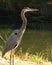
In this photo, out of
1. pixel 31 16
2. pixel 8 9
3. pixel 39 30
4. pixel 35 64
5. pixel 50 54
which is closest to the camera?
pixel 35 64

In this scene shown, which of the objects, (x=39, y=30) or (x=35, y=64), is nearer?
(x=35, y=64)

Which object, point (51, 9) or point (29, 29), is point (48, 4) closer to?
point (51, 9)

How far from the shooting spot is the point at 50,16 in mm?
31469

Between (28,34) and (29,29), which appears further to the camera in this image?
(29,29)

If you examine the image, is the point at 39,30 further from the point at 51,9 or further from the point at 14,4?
the point at 14,4

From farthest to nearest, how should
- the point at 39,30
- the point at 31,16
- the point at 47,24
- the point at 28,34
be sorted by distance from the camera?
the point at 31,16 → the point at 47,24 → the point at 39,30 → the point at 28,34

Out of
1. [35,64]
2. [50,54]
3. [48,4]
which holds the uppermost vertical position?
[35,64]

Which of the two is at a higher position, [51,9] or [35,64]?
[35,64]

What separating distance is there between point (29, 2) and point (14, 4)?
2.05 meters

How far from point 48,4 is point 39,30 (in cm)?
1261

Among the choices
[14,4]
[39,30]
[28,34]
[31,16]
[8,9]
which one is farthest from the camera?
[14,4]

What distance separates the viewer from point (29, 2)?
37.7 meters

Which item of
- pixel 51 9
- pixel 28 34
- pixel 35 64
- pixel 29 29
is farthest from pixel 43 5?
pixel 35 64


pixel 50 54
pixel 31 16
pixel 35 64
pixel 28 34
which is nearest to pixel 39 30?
pixel 28 34
